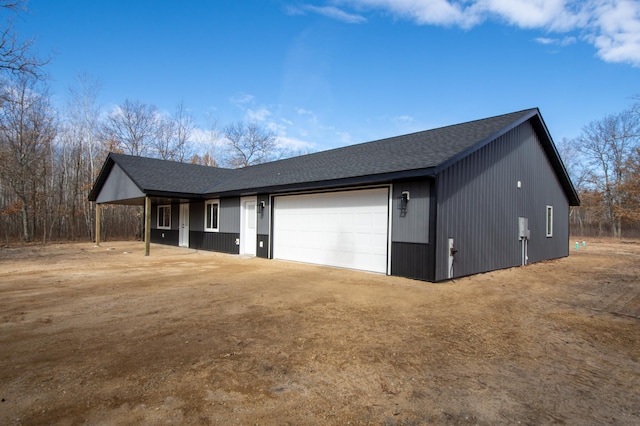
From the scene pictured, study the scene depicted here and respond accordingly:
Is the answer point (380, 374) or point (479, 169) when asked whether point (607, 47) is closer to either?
point (479, 169)

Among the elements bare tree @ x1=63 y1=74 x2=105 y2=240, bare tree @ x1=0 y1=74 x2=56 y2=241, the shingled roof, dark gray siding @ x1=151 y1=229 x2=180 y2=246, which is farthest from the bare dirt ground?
bare tree @ x1=63 y1=74 x2=105 y2=240

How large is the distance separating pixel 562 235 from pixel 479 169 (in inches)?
313

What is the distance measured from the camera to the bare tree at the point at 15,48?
9125mm

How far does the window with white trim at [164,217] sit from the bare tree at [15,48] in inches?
376

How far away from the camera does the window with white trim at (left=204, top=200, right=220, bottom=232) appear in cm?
1459

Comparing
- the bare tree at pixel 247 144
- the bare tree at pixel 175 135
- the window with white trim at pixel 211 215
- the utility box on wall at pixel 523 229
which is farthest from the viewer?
the bare tree at pixel 247 144

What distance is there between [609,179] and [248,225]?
33.6m

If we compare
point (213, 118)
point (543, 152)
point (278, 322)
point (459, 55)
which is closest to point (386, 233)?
point (278, 322)

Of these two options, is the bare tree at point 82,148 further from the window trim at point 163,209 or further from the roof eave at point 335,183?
the roof eave at point 335,183

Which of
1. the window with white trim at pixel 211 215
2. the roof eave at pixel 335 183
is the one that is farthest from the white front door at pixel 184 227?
the roof eave at pixel 335 183

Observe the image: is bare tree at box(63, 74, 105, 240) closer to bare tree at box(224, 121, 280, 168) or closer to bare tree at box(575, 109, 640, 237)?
bare tree at box(224, 121, 280, 168)

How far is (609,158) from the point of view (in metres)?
30.0

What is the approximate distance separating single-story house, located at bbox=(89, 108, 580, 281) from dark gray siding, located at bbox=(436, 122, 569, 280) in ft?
0.12

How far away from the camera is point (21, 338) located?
3.71 m
